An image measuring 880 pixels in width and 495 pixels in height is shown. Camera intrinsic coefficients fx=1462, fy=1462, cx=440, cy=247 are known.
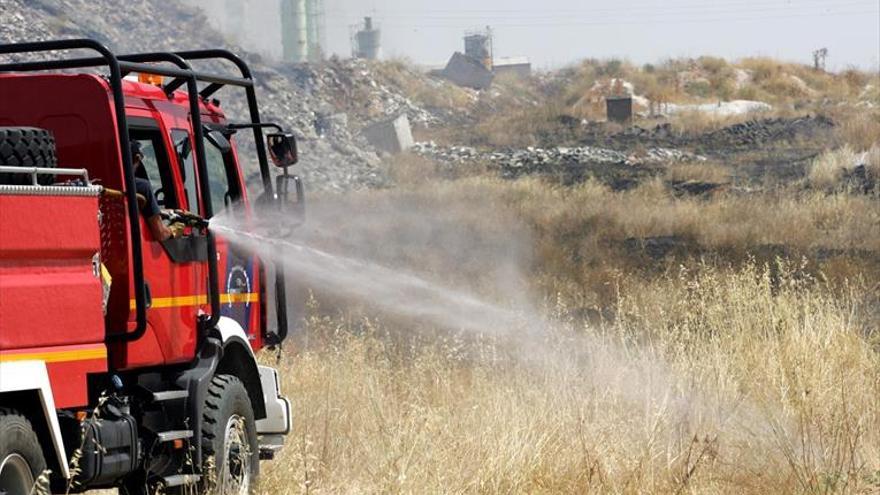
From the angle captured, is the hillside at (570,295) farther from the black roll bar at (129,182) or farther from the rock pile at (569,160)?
the black roll bar at (129,182)

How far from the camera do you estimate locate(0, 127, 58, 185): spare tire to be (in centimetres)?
569

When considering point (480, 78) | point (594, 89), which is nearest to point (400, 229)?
point (594, 89)

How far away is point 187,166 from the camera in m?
7.61

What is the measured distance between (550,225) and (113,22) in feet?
58.0

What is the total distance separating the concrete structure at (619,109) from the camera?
56562 millimetres

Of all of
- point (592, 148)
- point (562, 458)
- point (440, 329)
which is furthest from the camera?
point (592, 148)

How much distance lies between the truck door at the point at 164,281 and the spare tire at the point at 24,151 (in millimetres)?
917

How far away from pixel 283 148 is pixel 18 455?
3089mm

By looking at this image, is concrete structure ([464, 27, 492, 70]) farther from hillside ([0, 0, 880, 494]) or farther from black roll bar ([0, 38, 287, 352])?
black roll bar ([0, 38, 287, 352])

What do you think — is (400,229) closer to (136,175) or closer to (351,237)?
(351,237)

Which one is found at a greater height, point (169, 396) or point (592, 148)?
point (169, 396)

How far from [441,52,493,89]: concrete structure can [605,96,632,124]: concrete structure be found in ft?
75.1

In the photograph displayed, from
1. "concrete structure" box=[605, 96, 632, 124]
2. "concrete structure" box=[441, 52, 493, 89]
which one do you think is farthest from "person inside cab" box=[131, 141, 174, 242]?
"concrete structure" box=[441, 52, 493, 89]

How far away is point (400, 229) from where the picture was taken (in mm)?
26906
